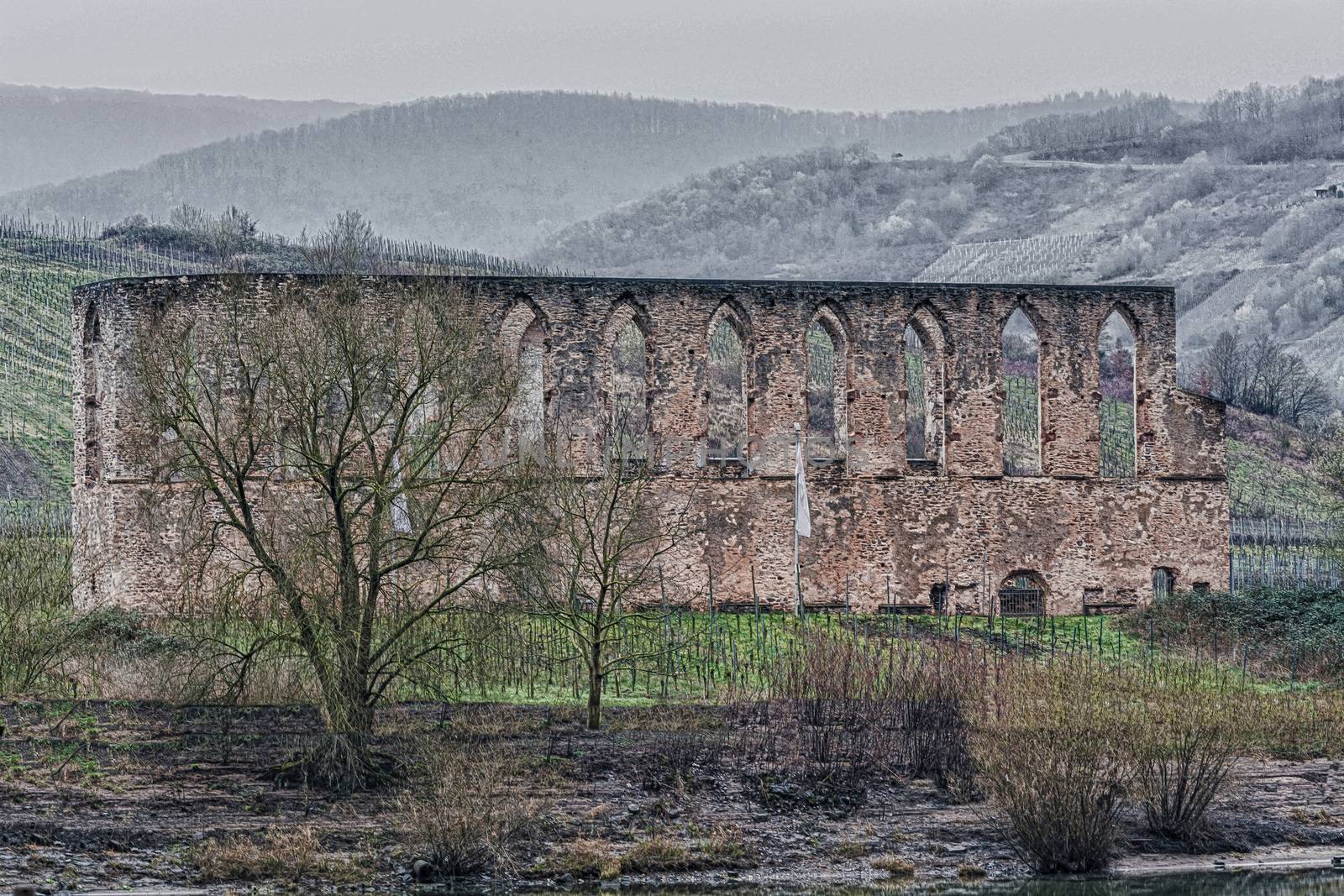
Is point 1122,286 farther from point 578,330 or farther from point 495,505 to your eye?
point 495,505

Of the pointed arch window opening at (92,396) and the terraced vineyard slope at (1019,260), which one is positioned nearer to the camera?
the pointed arch window opening at (92,396)

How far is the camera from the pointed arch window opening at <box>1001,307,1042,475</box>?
63.5 meters

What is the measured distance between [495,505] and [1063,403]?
1922 centimetres

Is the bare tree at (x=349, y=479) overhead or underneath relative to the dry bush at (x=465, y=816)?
overhead

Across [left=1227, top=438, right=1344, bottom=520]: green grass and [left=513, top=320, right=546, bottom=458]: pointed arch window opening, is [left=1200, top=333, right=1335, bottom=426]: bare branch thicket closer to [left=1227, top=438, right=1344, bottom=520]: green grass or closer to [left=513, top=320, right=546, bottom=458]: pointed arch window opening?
[left=1227, top=438, right=1344, bottom=520]: green grass

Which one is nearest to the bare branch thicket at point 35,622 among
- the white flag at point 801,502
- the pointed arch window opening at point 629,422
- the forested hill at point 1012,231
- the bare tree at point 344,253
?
the pointed arch window opening at point 629,422

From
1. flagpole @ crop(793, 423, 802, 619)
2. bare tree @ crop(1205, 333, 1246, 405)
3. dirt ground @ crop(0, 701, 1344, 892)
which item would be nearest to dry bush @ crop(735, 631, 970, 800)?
dirt ground @ crop(0, 701, 1344, 892)

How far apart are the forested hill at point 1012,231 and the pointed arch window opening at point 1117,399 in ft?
15.1

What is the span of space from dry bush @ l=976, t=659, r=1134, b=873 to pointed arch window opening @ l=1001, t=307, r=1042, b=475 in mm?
15115

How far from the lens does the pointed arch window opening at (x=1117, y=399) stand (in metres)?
67.9

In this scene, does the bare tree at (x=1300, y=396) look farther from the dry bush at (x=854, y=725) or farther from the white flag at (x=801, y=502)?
the dry bush at (x=854, y=725)

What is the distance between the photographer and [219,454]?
86.4 ft

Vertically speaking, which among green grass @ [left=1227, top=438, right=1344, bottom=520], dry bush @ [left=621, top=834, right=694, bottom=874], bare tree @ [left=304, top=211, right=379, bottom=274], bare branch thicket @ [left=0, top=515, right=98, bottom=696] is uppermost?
bare tree @ [left=304, top=211, right=379, bottom=274]

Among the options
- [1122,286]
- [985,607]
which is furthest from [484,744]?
[1122,286]
